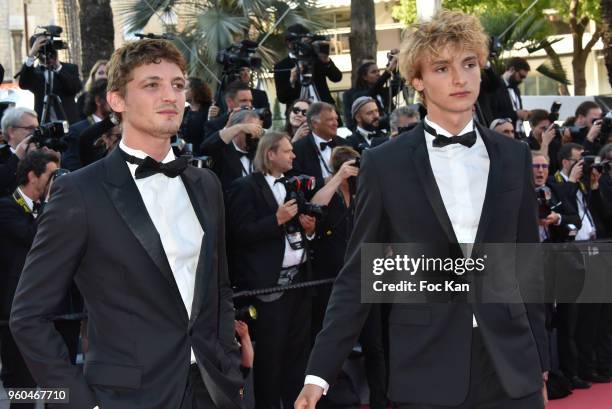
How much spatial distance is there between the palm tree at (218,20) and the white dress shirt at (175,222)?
1135cm

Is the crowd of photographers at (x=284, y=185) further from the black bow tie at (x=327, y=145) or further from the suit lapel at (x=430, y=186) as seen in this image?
the suit lapel at (x=430, y=186)

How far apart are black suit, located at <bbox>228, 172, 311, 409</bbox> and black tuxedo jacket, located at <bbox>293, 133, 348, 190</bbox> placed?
0.88 metres

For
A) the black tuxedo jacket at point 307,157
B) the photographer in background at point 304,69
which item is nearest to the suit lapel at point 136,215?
the black tuxedo jacket at point 307,157

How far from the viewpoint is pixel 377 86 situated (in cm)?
998

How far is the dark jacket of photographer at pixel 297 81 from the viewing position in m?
9.73

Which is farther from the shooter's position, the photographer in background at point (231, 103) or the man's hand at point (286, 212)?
the photographer in background at point (231, 103)

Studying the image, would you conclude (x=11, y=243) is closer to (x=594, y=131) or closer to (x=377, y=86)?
(x=377, y=86)

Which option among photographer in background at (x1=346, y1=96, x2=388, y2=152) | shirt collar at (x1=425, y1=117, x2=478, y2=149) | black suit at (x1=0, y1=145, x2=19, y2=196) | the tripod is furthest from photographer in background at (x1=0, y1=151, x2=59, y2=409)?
shirt collar at (x1=425, y1=117, x2=478, y2=149)

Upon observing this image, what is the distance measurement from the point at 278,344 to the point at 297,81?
3.30 m

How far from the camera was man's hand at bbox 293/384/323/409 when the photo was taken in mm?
3566

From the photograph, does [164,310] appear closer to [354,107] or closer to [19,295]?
[19,295]

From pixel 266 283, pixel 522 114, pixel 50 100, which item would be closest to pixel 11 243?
pixel 266 283

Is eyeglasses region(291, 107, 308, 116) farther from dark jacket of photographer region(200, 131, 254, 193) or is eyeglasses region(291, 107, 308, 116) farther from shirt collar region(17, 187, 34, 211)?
shirt collar region(17, 187, 34, 211)

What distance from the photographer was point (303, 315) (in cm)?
716
